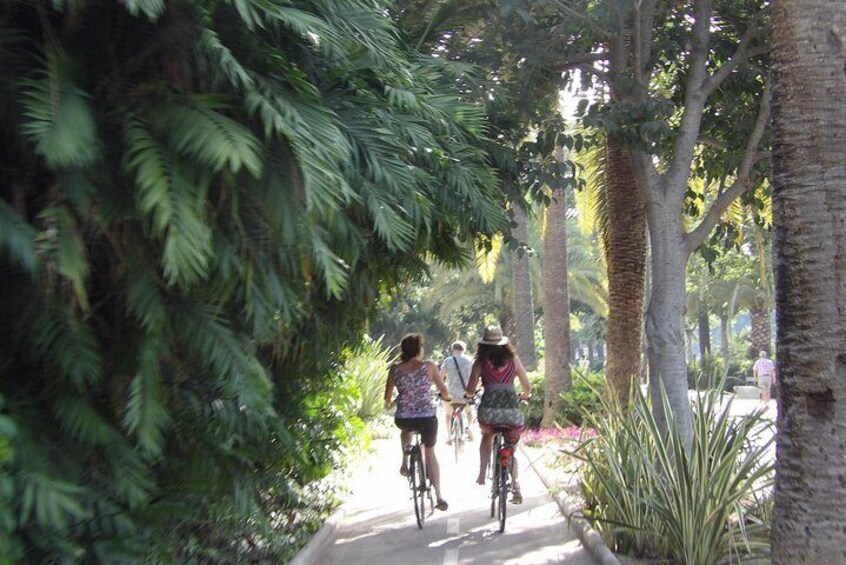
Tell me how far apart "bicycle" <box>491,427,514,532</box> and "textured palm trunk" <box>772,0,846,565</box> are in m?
4.09

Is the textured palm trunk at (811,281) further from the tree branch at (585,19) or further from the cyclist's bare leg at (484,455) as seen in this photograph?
the cyclist's bare leg at (484,455)

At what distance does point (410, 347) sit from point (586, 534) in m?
2.88

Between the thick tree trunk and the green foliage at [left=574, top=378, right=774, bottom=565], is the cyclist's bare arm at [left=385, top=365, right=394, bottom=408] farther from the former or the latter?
the thick tree trunk

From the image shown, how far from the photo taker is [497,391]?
34.3 feet

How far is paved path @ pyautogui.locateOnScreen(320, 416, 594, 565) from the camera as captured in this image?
935 cm

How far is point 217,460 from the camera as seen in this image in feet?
21.7

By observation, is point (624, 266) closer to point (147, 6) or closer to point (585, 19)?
point (585, 19)

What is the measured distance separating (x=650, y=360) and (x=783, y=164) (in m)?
3.94

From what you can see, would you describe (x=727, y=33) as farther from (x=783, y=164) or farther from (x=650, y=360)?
(x=783, y=164)

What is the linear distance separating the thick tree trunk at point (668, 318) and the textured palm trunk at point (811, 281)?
3.31 metres

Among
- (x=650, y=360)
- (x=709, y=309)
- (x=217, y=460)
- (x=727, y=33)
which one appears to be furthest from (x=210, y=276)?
(x=709, y=309)

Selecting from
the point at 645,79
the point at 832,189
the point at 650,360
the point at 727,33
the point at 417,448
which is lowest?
the point at 417,448

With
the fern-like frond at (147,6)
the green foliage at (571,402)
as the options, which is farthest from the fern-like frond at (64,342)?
the green foliage at (571,402)

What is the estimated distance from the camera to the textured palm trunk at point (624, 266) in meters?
14.8
